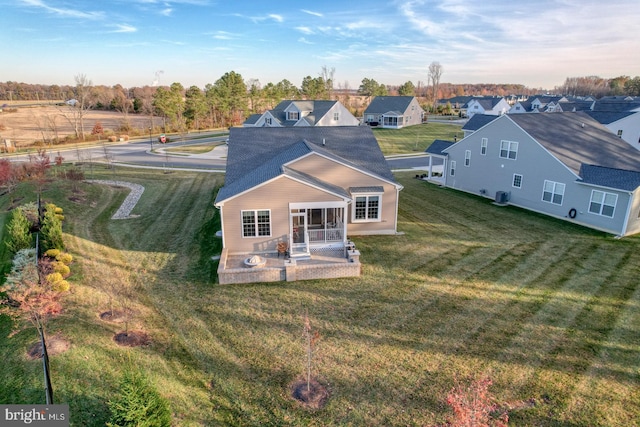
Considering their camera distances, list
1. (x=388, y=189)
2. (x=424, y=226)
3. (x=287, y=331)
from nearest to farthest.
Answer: (x=287, y=331) → (x=388, y=189) → (x=424, y=226)

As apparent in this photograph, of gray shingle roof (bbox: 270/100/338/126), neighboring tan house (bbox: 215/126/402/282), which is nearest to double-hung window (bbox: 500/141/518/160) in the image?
neighboring tan house (bbox: 215/126/402/282)

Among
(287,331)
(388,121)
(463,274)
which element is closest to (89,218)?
(287,331)

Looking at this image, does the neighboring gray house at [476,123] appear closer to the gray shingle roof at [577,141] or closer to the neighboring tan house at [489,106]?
the gray shingle roof at [577,141]

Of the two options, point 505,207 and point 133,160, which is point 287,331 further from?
point 133,160

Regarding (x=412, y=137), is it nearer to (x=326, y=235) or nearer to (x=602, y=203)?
(x=602, y=203)

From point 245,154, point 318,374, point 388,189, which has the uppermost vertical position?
point 245,154

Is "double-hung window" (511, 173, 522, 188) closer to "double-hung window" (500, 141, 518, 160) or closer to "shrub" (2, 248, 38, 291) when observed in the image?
"double-hung window" (500, 141, 518, 160)
